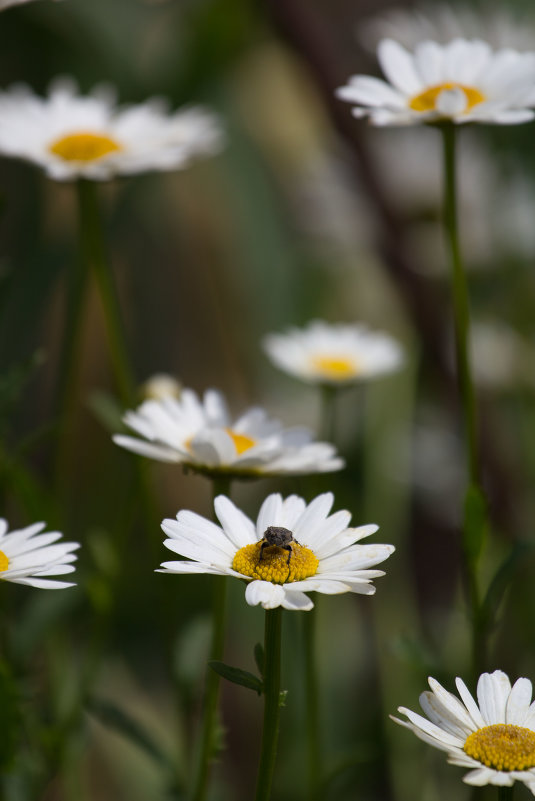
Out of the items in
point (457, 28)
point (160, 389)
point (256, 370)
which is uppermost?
point (457, 28)

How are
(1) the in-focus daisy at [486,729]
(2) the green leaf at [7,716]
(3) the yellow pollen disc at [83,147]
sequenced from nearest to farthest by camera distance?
1. (1) the in-focus daisy at [486,729]
2. (2) the green leaf at [7,716]
3. (3) the yellow pollen disc at [83,147]

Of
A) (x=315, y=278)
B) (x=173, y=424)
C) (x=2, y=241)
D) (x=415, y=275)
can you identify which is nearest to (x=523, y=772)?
(x=173, y=424)

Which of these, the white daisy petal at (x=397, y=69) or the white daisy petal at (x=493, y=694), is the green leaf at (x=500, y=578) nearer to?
the white daisy petal at (x=493, y=694)

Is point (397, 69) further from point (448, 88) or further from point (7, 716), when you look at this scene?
point (7, 716)

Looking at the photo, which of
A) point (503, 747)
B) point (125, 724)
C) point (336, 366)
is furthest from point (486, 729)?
point (336, 366)

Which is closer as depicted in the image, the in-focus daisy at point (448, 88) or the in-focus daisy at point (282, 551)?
→ the in-focus daisy at point (282, 551)

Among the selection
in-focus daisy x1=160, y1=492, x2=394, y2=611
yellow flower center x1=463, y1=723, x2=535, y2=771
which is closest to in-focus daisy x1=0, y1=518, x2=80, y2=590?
in-focus daisy x1=160, y1=492, x2=394, y2=611

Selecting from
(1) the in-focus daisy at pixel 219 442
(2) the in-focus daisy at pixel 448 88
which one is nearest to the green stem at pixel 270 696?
(1) the in-focus daisy at pixel 219 442
